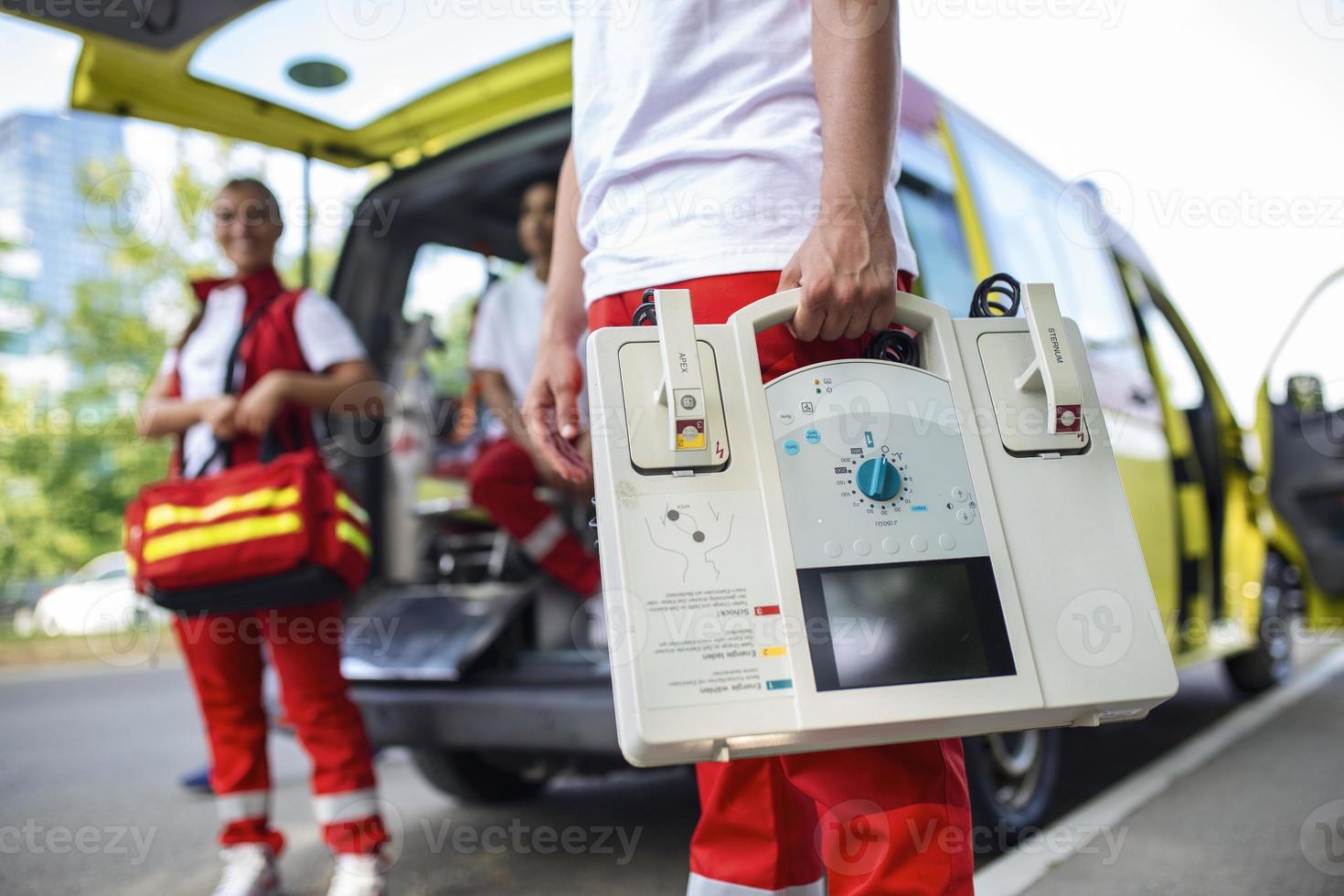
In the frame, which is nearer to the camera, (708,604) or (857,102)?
(708,604)

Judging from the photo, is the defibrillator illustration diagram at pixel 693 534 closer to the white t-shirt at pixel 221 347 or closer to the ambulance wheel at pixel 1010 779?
the ambulance wheel at pixel 1010 779

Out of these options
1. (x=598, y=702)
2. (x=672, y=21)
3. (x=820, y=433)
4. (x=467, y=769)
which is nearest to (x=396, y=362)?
(x=467, y=769)

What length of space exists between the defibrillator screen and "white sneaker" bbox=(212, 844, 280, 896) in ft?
6.65

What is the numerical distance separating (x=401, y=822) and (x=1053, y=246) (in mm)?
2970

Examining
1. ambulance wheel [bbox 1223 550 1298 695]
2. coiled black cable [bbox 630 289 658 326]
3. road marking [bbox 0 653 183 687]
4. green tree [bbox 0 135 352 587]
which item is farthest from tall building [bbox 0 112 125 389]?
coiled black cable [bbox 630 289 658 326]

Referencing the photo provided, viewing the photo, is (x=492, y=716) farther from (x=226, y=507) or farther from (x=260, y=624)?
(x=226, y=507)

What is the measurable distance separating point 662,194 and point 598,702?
1.49 meters

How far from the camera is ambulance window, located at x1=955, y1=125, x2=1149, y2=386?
3.09 metres

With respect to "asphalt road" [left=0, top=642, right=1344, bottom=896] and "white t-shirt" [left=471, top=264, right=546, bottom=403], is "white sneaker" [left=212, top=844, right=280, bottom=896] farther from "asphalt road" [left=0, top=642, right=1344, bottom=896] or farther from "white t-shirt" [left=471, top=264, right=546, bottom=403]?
"white t-shirt" [left=471, top=264, right=546, bottom=403]

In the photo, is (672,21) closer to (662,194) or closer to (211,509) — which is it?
(662,194)

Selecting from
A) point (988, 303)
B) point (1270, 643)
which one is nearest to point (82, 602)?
point (1270, 643)

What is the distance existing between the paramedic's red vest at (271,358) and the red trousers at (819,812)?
158cm

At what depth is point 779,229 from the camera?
4.07 feet

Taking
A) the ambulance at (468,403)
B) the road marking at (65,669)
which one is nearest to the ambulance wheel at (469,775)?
the ambulance at (468,403)
